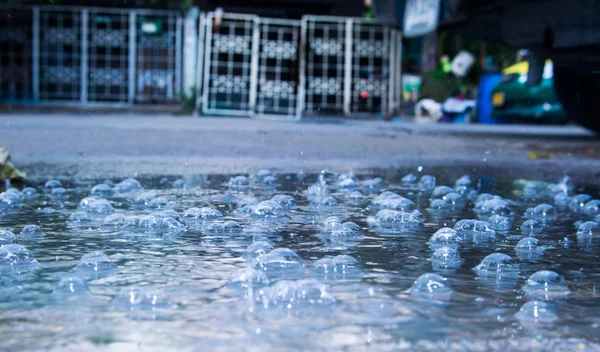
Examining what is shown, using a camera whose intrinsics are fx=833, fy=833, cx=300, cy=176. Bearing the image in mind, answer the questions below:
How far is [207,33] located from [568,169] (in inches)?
370

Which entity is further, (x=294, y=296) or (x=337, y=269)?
(x=337, y=269)

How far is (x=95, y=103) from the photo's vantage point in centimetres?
1594

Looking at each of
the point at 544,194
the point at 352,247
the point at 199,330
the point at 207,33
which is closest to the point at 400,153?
the point at 544,194

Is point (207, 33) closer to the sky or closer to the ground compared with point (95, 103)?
closer to the sky

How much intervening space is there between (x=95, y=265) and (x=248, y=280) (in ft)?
1.43

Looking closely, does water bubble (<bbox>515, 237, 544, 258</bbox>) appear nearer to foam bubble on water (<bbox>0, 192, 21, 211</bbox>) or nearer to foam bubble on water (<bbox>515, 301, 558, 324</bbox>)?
foam bubble on water (<bbox>515, 301, 558, 324</bbox>)

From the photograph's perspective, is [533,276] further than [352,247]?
No

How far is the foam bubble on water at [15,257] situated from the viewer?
218cm

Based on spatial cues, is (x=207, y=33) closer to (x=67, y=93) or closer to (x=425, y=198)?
(x=67, y=93)

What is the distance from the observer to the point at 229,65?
47.9 feet

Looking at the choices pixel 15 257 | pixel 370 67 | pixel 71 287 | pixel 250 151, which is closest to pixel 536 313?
pixel 71 287

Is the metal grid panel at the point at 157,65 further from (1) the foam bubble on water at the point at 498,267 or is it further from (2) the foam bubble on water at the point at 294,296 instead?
(2) the foam bubble on water at the point at 294,296

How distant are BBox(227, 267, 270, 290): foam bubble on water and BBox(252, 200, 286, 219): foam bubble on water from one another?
1.14 m

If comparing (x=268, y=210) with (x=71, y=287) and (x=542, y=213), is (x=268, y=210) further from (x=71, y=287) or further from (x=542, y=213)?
(x=71, y=287)
